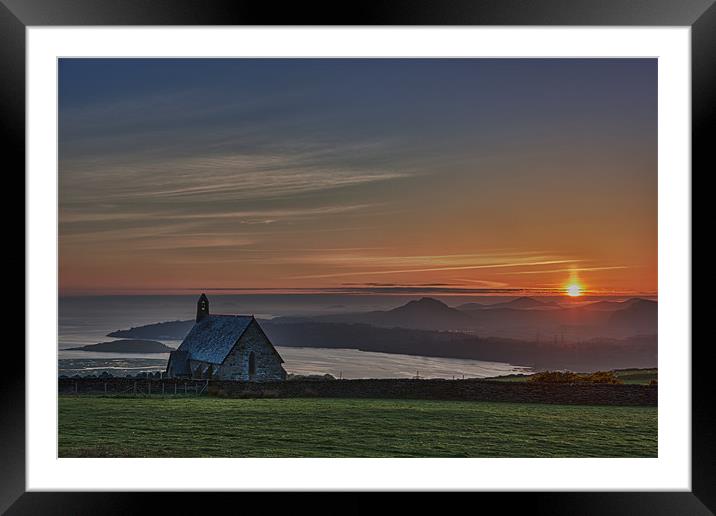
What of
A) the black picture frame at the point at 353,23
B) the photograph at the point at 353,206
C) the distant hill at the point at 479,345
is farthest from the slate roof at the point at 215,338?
the black picture frame at the point at 353,23

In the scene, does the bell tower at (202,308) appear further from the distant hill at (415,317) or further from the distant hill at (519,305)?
the distant hill at (519,305)

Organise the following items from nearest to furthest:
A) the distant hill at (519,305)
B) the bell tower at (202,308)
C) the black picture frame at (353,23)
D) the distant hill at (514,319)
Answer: the black picture frame at (353,23) → the distant hill at (519,305) → the distant hill at (514,319) → the bell tower at (202,308)

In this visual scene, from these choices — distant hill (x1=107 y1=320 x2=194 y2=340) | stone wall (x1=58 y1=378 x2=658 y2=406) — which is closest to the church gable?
distant hill (x1=107 y1=320 x2=194 y2=340)

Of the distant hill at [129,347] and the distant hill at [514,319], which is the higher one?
the distant hill at [514,319]

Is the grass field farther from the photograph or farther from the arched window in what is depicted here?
the arched window

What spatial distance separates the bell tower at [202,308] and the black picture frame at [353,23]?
11.6 m

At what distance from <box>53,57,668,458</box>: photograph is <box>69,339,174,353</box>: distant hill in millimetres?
72

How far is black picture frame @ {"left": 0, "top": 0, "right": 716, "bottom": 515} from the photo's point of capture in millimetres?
2777

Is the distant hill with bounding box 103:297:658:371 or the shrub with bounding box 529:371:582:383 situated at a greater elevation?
the distant hill with bounding box 103:297:658:371

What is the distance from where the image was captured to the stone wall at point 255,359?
1631cm

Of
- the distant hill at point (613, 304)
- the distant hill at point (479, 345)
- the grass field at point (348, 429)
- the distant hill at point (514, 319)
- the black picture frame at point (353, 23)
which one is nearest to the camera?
the black picture frame at point (353, 23)

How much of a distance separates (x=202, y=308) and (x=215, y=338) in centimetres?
176

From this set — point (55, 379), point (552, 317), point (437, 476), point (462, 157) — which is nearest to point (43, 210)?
point (55, 379)

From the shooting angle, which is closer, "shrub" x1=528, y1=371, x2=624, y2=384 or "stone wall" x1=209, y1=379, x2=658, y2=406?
"stone wall" x1=209, y1=379, x2=658, y2=406
